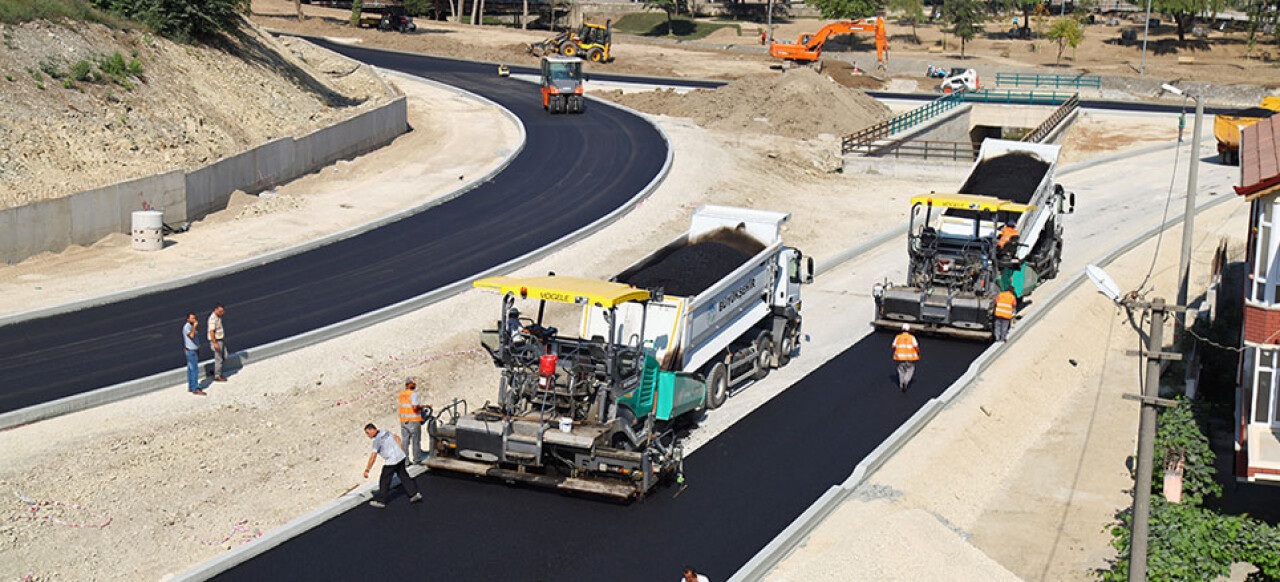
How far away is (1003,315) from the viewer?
2611 centimetres

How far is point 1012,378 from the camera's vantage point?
81.9ft

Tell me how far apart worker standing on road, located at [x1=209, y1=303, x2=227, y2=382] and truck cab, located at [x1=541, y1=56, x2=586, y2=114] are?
33.1 meters

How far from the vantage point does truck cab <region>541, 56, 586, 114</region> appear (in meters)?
54.1

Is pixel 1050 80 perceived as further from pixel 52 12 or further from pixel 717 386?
pixel 717 386

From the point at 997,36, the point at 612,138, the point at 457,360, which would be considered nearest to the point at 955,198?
the point at 457,360

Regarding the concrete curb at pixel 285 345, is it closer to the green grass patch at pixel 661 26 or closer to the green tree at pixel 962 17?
the green tree at pixel 962 17

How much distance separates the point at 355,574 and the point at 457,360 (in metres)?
9.86

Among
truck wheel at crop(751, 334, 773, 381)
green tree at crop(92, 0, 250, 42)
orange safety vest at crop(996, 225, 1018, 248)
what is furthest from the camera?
green tree at crop(92, 0, 250, 42)

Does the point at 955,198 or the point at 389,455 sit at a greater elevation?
the point at 955,198

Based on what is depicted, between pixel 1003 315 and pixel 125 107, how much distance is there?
26.1m

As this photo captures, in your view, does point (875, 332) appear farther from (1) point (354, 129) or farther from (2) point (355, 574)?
(1) point (354, 129)

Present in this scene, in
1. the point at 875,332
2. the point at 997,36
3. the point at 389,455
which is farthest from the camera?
the point at 997,36

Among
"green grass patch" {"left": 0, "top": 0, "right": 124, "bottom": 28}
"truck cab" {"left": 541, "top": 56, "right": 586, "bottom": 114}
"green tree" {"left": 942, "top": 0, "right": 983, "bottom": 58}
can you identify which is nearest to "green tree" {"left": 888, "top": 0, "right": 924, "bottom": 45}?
"green tree" {"left": 942, "top": 0, "right": 983, "bottom": 58}

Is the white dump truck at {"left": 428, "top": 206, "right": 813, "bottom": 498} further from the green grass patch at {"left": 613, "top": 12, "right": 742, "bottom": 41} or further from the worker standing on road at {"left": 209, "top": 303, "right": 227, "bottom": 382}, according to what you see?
the green grass patch at {"left": 613, "top": 12, "right": 742, "bottom": 41}
